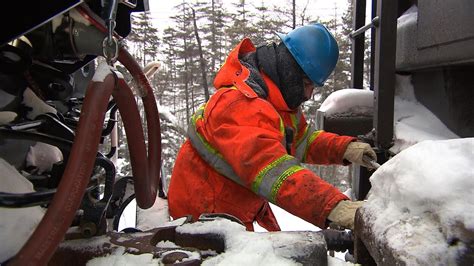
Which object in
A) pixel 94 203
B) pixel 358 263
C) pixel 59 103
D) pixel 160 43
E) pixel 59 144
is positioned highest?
pixel 160 43

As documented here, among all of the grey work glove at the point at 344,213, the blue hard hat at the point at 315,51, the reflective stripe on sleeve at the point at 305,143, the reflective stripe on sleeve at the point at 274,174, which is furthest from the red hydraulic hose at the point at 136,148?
the reflective stripe on sleeve at the point at 305,143

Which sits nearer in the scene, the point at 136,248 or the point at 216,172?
the point at 136,248

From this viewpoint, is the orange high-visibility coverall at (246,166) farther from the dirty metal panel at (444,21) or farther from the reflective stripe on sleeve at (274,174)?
the dirty metal panel at (444,21)

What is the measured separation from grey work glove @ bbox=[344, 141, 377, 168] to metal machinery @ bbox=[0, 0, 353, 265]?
1438 mm

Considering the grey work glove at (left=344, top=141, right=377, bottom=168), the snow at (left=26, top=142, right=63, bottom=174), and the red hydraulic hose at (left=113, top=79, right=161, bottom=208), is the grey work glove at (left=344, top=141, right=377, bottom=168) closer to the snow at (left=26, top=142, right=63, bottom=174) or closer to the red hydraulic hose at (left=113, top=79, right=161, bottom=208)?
the red hydraulic hose at (left=113, top=79, right=161, bottom=208)

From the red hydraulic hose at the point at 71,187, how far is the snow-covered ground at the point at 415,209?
0.19 m

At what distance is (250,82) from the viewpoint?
2.46 m

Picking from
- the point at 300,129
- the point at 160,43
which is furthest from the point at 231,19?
the point at 300,129

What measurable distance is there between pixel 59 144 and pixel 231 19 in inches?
1362

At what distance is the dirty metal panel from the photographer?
1.88 m

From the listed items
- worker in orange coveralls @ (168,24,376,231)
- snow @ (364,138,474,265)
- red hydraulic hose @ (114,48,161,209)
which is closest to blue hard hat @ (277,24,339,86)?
worker in orange coveralls @ (168,24,376,231)

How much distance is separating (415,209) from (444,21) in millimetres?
1538

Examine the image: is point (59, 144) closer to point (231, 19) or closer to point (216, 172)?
point (216, 172)

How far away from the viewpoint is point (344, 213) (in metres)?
1.75
